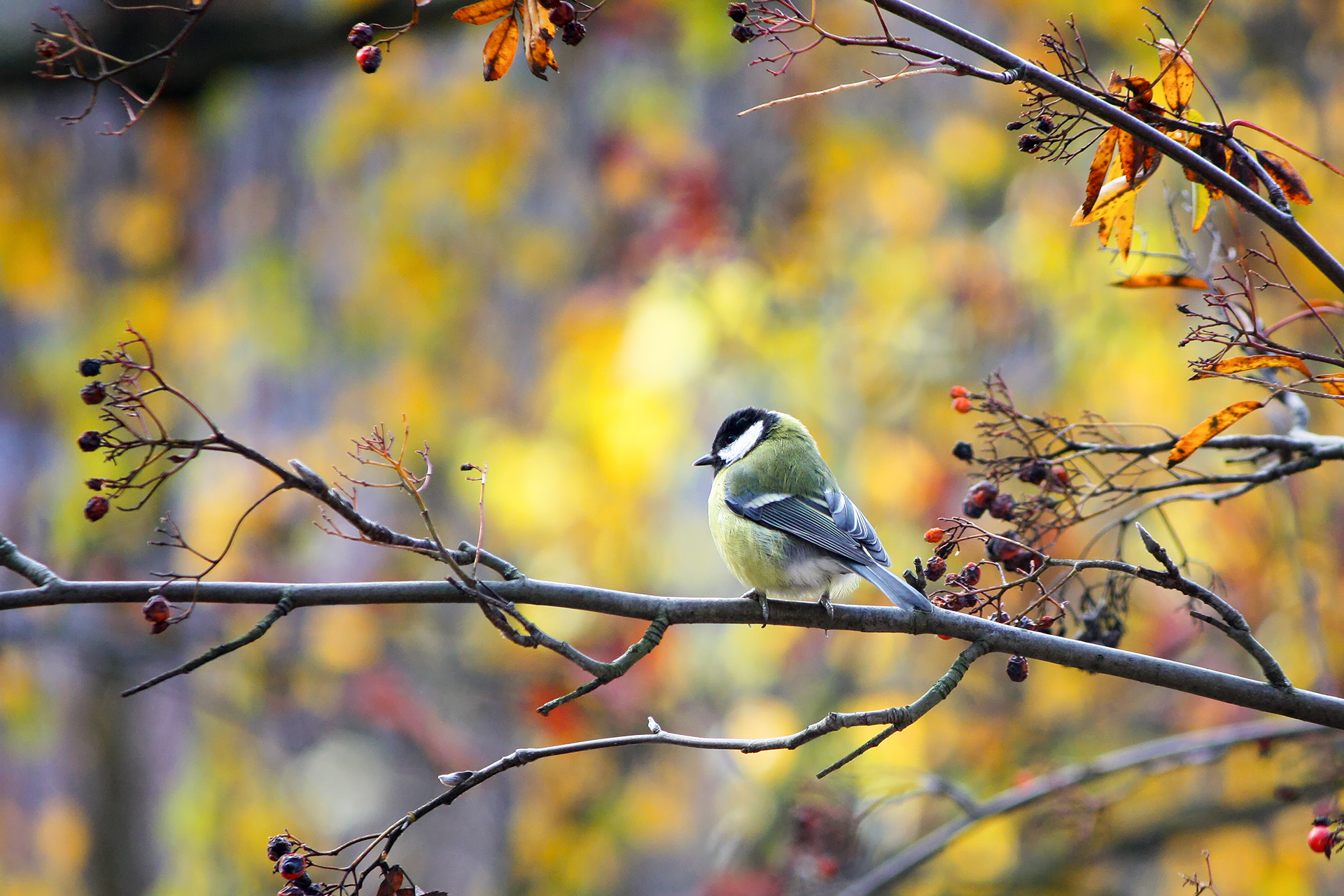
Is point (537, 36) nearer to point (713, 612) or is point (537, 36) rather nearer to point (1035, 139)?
point (1035, 139)

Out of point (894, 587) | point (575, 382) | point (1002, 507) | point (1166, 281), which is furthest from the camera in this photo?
point (575, 382)

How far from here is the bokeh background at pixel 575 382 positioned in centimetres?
408

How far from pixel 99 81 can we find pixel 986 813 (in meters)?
2.08

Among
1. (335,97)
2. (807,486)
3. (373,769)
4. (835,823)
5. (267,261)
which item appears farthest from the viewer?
(373,769)

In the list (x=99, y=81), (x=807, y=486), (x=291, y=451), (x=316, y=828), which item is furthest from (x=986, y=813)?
(x=316, y=828)

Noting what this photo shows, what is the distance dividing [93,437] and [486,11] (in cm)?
77

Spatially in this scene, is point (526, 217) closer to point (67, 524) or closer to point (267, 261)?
point (267, 261)

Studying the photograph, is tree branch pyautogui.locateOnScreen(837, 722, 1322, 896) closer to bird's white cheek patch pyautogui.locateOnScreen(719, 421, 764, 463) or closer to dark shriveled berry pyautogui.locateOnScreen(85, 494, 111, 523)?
bird's white cheek patch pyautogui.locateOnScreen(719, 421, 764, 463)

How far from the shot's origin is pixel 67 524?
413cm

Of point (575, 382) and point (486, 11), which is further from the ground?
point (575, 382)

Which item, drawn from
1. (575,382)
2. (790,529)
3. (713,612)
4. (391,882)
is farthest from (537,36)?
(575,382)

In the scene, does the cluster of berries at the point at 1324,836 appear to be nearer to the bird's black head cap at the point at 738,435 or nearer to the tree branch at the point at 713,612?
the tree branch at the point at 713,612

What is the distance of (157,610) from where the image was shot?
4.40 ft

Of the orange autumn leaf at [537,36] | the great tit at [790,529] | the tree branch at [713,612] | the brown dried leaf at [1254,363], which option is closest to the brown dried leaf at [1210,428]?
the brown dried leaf at [1254,363]
